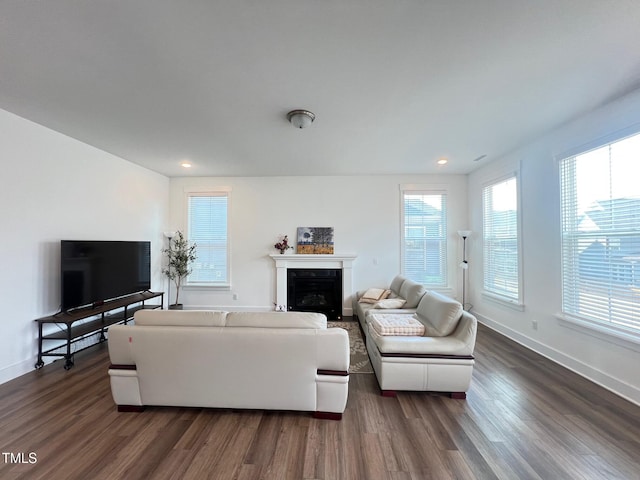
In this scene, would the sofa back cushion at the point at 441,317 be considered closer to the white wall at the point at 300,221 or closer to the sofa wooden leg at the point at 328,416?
the sofa wooden leg at the point at 328,416

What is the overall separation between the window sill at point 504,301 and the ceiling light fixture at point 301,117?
3860 mm

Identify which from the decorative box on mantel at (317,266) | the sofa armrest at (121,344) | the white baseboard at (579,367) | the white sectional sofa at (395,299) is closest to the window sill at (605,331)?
the white baseboard at (579,367)

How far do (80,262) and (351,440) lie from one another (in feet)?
12.3

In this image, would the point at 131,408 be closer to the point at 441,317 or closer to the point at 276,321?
the point at 276,321

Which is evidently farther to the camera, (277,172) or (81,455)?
(277,172)

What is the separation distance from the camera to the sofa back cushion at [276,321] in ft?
7.05

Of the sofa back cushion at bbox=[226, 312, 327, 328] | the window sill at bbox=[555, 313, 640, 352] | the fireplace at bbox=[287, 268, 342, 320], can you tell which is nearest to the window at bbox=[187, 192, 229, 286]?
the fireplace at bbox=[287, 268, 342, 320]

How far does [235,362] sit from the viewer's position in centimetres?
208

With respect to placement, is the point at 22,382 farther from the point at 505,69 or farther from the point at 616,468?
the point at 505,69

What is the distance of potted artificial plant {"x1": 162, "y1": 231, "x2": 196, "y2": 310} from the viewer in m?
5.29

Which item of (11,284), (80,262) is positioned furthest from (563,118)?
(11,284)

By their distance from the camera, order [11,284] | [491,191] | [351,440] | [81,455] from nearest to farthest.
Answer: [81,455], [351,440], [11,284], [491,191]

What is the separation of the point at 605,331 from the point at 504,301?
4.93 ft

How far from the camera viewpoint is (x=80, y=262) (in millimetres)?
3324
